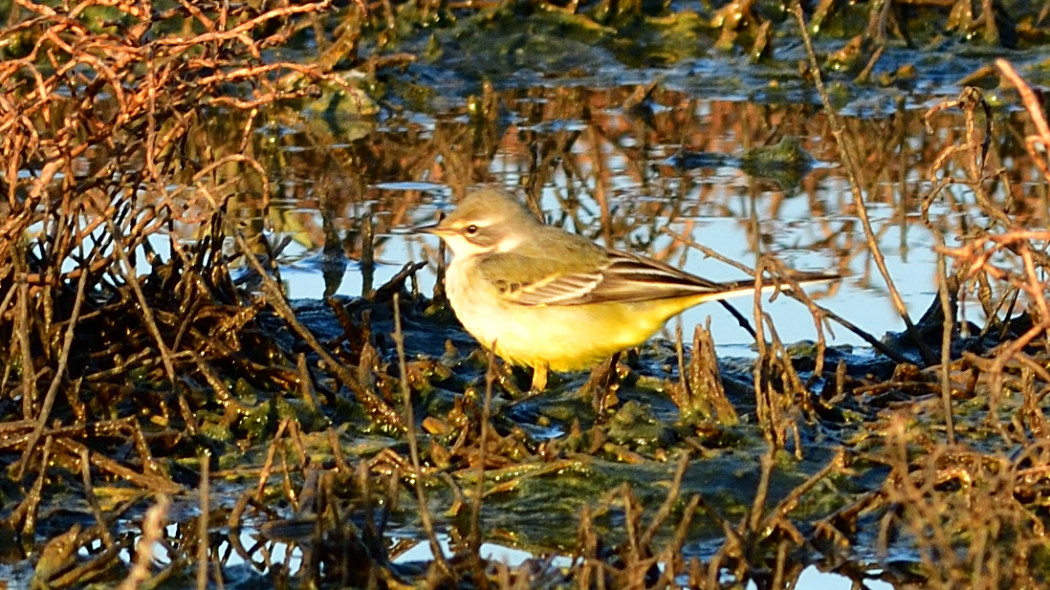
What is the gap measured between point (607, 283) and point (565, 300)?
7.8 inches

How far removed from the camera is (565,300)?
8008mm

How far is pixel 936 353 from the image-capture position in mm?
8148

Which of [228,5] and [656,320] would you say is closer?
[228,5]

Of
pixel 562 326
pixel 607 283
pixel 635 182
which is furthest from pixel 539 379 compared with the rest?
pixel 635 182

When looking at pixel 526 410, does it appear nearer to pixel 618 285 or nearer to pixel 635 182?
pixel 618 285

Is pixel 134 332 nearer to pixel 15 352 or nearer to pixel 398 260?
pixel 15 352

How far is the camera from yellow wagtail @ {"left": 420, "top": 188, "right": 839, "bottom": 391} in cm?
788

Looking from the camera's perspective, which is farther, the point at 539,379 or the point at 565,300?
the point at 539,379

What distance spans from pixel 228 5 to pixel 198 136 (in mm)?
6157

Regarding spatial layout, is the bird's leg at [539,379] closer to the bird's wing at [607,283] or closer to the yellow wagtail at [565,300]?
the yellow wagtail at [565,300]

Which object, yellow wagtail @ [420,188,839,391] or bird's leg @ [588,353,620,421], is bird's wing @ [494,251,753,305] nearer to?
yellow wagtail @ [420,188,839,391]

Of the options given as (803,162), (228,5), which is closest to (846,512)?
(228,5)

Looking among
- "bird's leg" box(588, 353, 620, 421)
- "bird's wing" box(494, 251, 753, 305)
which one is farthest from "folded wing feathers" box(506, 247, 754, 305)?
"bird's leg" box(588, 353, 620, 421)

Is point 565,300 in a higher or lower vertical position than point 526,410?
higher
